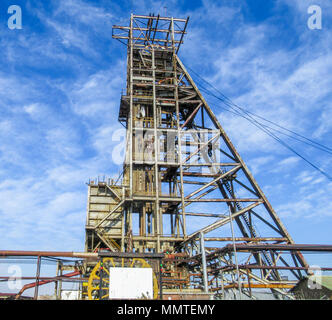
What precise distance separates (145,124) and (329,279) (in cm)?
2220

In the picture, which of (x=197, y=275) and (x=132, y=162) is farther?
(x=132, y=162)

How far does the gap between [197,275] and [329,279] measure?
9978mm

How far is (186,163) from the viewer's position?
31734 millimetres

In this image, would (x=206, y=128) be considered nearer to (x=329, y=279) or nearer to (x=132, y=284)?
(x=329, y=279)

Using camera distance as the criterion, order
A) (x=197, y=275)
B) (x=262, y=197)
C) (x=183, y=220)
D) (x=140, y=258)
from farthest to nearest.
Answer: (x=262, y=197) → (x=183, y=220) → (x=197, y=275) → (x=140, y=258)

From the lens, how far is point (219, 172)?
32.7 m

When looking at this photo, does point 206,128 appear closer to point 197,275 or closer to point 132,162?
point 132,162

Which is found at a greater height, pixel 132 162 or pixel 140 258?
pixel 132 162
